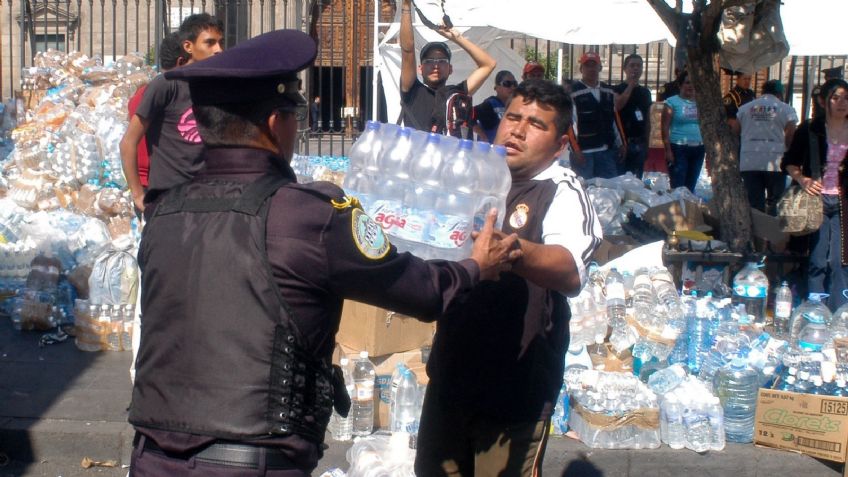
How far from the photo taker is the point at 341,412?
2.45 metres

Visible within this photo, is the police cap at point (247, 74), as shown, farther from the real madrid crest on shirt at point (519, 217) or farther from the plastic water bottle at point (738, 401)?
the plastic water bottle at point (738, 401)

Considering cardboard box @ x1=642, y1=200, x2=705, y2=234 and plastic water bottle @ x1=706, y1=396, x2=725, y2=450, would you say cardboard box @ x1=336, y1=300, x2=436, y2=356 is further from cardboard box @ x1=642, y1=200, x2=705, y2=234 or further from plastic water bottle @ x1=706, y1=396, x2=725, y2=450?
cardboard box @ x1=642, y1=200, x2=705, y2=234

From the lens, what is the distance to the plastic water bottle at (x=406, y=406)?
5.29m

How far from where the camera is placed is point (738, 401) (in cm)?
541

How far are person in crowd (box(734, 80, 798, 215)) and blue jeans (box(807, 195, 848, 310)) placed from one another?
286 cm

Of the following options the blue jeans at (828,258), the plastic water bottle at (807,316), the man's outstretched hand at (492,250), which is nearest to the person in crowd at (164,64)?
the man's outstretched hand at (492,250)

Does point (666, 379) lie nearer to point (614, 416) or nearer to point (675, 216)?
point (614, 416)

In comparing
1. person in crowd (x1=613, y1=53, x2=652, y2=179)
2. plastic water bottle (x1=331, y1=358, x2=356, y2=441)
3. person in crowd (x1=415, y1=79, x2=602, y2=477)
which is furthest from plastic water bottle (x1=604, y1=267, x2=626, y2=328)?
person in crowd (x1=613, y1=53, x2=652, y2=179)

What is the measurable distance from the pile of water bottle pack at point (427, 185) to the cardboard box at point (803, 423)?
308 centimetres

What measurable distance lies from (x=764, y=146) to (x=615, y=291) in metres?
4.95

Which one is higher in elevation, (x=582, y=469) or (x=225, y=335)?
(x=225, y=335)

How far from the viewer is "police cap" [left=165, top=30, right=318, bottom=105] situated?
6.98 feet

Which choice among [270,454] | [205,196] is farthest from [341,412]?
[205,196]

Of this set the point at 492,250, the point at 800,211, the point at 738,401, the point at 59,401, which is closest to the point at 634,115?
the point at 800,211
